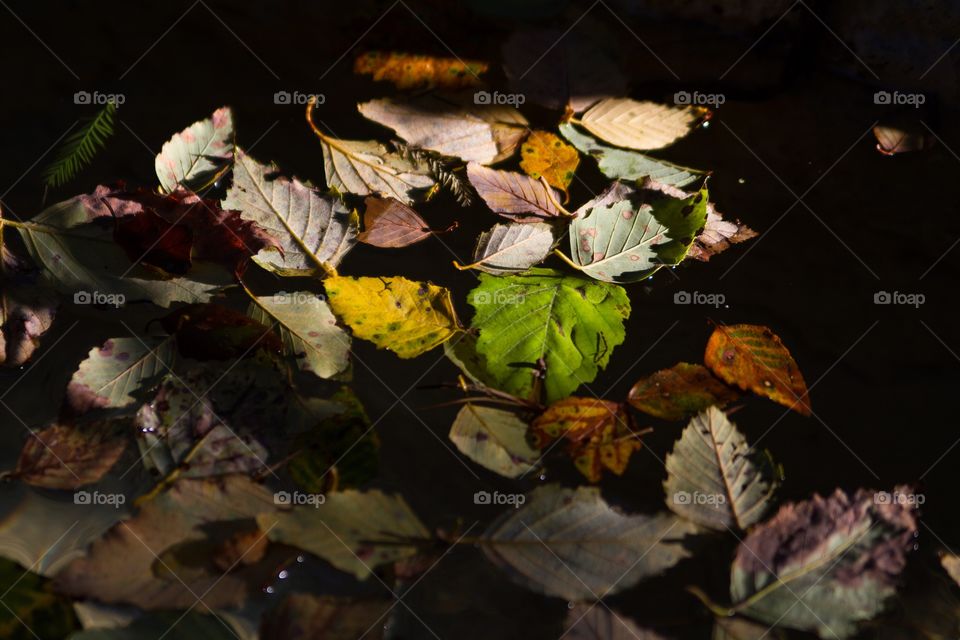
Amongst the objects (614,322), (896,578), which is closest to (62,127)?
(614,322)

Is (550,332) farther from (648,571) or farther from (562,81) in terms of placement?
(562,81)

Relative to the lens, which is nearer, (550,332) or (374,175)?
(550,332)

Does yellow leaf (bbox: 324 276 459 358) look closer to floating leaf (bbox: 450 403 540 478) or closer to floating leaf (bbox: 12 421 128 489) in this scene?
floating leaf (bbox: 450 403 540 478)

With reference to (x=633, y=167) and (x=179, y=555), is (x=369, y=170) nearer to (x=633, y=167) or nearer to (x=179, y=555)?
(x=633, y=167)

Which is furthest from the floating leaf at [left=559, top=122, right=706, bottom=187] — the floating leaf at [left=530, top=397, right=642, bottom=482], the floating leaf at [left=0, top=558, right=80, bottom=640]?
the floating leaf at [left=0, top=558, right=80, bottom=640]

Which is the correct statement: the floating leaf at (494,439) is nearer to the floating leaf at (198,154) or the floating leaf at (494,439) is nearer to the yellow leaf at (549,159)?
the yellow leaf at (549,159)

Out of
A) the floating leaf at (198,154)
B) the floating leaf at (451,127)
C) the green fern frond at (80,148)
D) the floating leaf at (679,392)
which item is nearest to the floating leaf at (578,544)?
the floating leaf at (679,392)
